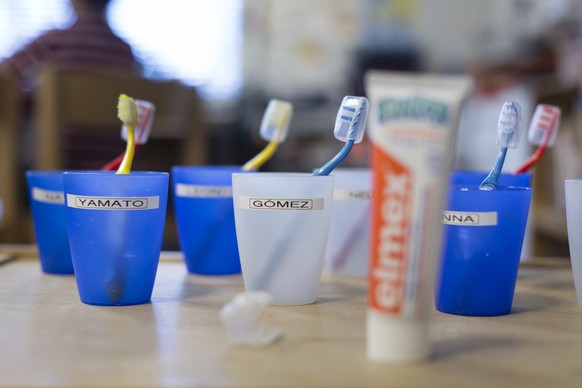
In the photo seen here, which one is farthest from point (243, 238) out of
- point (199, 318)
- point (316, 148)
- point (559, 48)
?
point (316, 148)

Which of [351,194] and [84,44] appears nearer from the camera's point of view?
[351,194]

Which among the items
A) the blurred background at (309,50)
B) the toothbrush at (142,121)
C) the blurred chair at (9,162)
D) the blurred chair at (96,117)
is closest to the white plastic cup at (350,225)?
the toothbrush at (142,121)

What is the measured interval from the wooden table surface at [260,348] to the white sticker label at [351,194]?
13 centimetres

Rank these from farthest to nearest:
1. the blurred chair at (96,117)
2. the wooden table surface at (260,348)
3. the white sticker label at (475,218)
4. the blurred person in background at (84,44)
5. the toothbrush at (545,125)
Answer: the blurred person in background at (84,44), the blurred chair at (96,117), the toothbrush at (545,125), the white sticker label at (475,218), the wooden table surface at (260,348)

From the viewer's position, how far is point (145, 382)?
45cm

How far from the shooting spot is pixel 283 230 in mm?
657

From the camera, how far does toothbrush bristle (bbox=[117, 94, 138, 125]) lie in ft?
2.34

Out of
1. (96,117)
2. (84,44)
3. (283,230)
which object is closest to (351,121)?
(283,230)

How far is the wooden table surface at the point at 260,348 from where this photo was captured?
0.46m

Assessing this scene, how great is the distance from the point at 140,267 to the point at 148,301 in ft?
0.11

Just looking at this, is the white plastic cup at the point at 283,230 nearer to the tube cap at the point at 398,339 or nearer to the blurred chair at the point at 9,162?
the tube cap at the point at 398,339

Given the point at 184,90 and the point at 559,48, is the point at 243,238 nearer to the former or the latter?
the point at 184,90

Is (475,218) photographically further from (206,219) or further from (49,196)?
(49,196)

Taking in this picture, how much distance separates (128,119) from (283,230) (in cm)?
18
